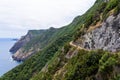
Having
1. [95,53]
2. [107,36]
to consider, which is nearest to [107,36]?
[107,36]

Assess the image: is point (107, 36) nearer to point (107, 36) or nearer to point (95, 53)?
point (107, 36)

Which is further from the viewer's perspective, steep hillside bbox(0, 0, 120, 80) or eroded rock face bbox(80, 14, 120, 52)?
eroded rock face bbox(80, 14, 120, 52)

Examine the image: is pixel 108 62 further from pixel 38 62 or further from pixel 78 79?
pixel 38 62

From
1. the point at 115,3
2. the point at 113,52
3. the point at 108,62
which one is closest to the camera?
the point at 108,62

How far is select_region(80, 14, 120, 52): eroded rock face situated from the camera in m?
61.8

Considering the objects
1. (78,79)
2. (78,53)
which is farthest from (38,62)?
(78,79)

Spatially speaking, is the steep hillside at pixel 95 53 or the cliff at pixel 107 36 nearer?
the steep hillside at pixel 95 53

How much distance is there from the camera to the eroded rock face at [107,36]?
61.8 metres

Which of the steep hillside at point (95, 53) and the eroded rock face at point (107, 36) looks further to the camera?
the eroded rock face at point (107, 36)

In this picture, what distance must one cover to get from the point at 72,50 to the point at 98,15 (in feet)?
31.4

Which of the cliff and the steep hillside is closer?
the steep hillside

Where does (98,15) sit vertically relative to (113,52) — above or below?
above

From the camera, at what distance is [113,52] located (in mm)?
60250

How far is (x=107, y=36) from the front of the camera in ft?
213
